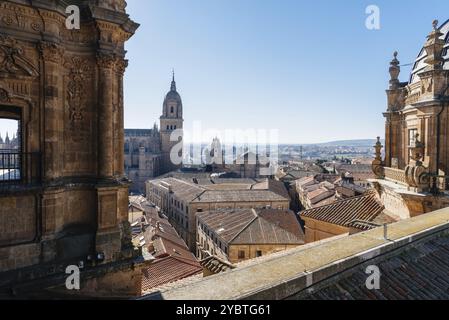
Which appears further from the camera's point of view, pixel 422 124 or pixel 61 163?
pixel 422 124

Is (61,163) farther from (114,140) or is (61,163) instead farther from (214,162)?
(214,162)

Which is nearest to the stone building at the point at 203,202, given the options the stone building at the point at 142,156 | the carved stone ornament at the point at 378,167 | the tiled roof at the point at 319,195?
the tiled roof at the point at 319,195

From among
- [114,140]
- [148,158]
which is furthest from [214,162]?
[114,140]

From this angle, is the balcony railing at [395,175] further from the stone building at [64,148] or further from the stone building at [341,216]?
the stone building at [64,148]

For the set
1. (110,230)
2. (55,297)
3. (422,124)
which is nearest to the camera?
(55,297)

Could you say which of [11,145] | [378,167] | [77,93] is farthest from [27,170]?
[11,145]

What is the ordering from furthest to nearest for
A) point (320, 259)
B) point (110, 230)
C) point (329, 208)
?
point (329, 208)
point (110, 230)
point (320, 259)

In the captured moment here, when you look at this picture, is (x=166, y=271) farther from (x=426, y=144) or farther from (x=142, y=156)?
(x=142, y=156)
